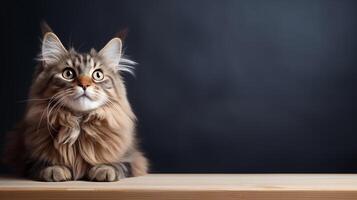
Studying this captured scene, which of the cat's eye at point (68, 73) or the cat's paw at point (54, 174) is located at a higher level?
the cat's eye at point (68, 73)

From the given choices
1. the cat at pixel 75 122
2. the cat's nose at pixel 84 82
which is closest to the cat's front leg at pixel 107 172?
the cat at pixel 75 122

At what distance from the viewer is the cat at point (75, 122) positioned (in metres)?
1.19

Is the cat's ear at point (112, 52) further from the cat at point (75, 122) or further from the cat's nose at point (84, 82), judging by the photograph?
the cat's nose at point (84, 82)

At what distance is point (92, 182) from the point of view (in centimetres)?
115

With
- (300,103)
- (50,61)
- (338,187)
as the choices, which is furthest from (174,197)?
(300,103)

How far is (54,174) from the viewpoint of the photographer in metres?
1.15

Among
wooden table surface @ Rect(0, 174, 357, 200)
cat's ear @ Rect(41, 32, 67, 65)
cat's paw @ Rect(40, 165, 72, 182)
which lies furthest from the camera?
cat's ear @ Rect(41, 32, 67, 65)

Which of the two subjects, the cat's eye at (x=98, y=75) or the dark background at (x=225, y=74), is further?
the dark background at (x=225, y=74)

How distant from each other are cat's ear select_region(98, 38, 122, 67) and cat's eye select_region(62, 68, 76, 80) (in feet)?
0.38

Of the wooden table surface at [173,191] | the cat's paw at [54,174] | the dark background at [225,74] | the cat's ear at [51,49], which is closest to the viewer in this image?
the wooden table surface at [173,191]

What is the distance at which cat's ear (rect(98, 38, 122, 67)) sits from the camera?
1.32 m

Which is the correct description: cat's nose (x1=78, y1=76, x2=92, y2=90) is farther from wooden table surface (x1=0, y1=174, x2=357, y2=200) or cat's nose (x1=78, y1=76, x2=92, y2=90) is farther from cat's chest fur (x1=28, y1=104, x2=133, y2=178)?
wooden table surface (x1=0, y1=174, x2=357, y2=200)

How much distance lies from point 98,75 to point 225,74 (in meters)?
0.51

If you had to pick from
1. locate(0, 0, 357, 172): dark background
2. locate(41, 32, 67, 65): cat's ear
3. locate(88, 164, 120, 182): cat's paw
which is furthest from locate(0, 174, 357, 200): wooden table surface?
locate(0, 0, 357, 172): dark background
